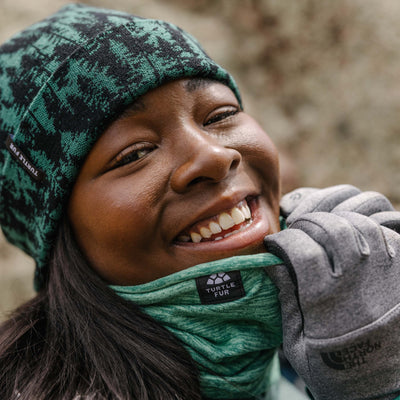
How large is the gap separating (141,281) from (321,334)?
20.6 inches

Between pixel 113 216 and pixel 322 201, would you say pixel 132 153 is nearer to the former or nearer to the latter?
pixel 113 216

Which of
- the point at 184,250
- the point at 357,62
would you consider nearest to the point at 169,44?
the point at 184,250

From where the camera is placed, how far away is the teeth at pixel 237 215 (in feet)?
3.88

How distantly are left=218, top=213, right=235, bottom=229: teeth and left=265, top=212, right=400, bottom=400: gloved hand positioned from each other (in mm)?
185

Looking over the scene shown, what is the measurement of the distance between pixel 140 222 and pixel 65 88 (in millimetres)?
480

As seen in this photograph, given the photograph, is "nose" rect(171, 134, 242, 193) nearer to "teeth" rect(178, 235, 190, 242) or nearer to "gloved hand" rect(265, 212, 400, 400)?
"teeth" rect(178, 235, 190, 242)

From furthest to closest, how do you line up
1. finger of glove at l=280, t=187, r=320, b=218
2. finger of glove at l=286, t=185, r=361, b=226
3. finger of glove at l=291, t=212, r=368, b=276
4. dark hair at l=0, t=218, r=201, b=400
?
finger of glove at l=280, t=187, r=320, b=218
finger of glove at l=286, t=185, r=361, b=226
dark hair at l=0, t=218, r=201, b=400
finger of glove at l=291, t=212, r=368, b=276

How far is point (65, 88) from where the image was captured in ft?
4.07

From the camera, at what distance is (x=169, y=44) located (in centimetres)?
131

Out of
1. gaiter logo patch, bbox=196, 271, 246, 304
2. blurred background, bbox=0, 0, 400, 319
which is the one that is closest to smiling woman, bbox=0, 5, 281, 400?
gaiter logo patch, bbox=196, 271, 246, 304

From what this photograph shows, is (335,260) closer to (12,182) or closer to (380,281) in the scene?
(380,281)

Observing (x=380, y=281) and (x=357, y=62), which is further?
(x=357, y=62)

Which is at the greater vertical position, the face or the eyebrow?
the eyebrow

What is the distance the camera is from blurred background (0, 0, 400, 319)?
2.57 metres
